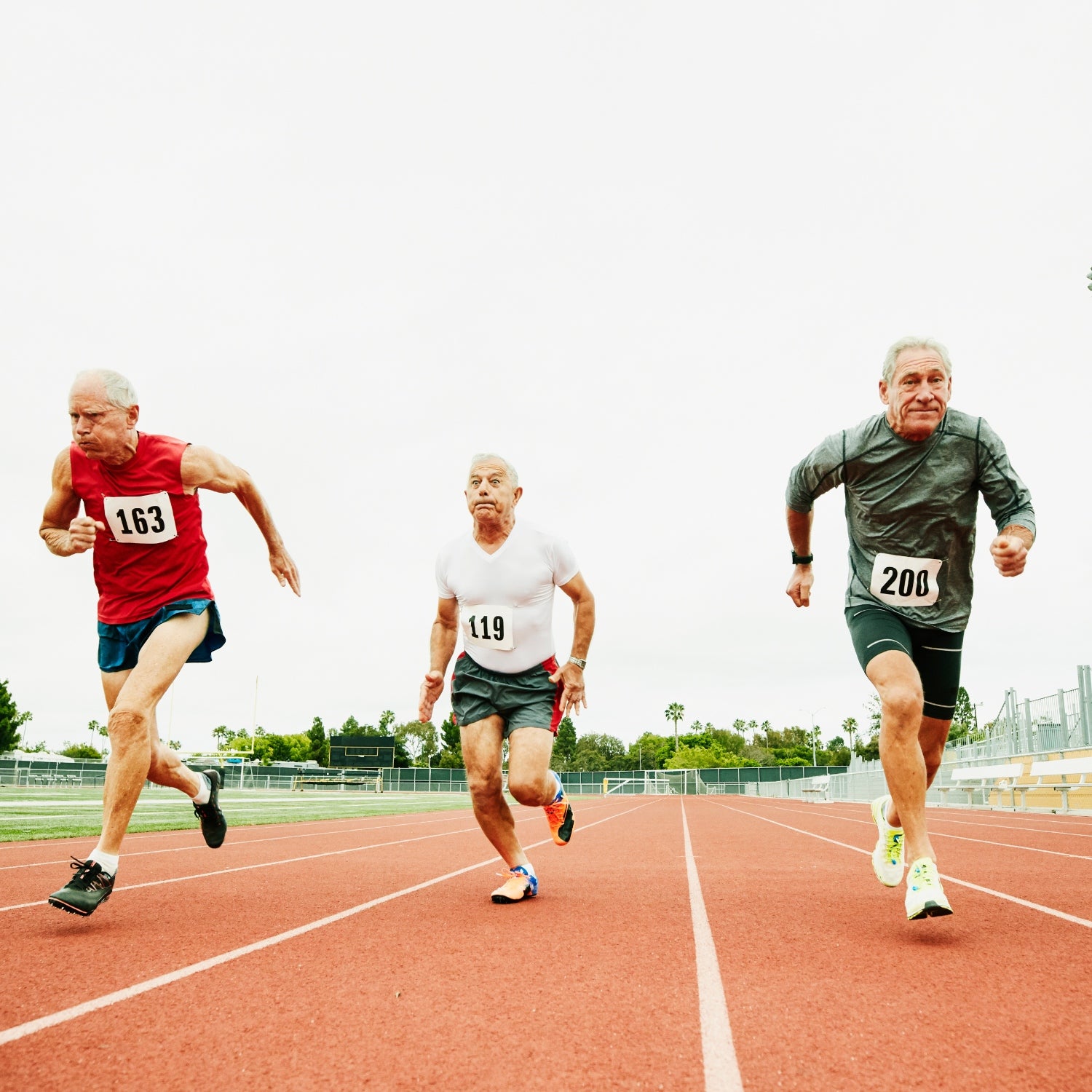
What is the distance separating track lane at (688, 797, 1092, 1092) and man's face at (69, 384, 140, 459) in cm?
333

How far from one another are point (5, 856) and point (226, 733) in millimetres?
157638

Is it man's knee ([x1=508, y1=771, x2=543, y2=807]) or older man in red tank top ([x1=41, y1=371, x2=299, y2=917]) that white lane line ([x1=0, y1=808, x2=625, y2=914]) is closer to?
older man in red tank top ([x1=41, y1=371, x2=299, y2=917])

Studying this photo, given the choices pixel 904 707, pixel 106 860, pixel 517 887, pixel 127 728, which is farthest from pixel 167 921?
pixel 904 707

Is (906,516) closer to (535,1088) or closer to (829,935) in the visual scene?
(829,935)

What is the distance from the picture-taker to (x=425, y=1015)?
2502mm

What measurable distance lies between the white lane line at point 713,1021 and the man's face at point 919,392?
218 cm

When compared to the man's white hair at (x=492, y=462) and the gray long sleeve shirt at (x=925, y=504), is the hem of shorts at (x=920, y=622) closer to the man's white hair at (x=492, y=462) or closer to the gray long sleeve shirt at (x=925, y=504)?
the gray long sleeve shirt at (x=925, y=504)

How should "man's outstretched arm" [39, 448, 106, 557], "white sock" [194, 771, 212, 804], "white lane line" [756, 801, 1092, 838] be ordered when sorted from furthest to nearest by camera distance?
"white lane line" [756, 801, 1092, 838] < "white sock" [194, 771, 212, 804] < "man's outstretched arm" [39, 448, 106, 557]

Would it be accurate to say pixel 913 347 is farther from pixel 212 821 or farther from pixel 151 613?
pixel 212 821

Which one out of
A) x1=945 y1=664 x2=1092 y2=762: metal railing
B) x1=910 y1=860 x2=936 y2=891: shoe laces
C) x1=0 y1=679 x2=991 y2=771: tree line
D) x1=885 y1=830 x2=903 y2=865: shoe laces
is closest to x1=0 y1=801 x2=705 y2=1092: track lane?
x1=910 y1=860 x2=936 y2=891: shoe laces

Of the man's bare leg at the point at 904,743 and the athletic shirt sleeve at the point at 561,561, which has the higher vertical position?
the athletic shirt sleeve at the point at 561,561

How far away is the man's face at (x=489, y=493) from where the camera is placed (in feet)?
15.9

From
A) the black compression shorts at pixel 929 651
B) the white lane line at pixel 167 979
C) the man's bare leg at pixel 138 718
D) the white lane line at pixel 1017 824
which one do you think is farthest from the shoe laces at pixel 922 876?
the white lane line at pixel 1017 824

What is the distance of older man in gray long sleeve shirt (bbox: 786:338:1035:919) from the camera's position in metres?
3.73
